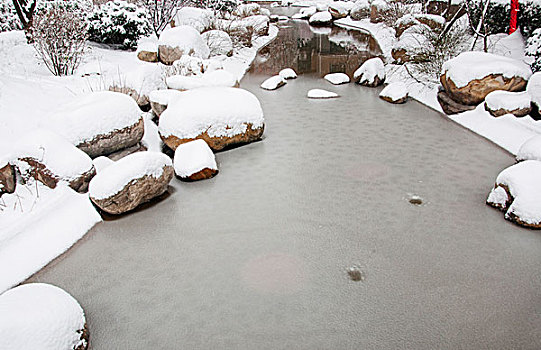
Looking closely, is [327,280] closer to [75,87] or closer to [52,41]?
[75,87]

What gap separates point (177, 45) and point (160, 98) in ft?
12.4

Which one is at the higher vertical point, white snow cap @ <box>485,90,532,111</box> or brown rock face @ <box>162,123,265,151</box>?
white snow cap @ <box>485,90,532,111</box>

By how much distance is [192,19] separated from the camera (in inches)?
539

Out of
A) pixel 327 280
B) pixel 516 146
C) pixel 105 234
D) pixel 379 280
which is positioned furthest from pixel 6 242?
pixel 516 146

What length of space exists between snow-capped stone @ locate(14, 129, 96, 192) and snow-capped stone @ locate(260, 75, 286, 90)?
19.8 ft

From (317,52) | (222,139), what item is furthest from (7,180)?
(317,52)

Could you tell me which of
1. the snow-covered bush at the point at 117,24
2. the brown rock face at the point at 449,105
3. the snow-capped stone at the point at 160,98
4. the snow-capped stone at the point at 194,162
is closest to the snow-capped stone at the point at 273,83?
the snow-capped stone at the point at 160,98

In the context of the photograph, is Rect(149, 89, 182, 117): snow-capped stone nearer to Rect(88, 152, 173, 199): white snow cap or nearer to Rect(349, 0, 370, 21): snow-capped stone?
Rect(88, 152, 173, 199): white snow cap

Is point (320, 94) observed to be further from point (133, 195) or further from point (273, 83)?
point (133, 195)

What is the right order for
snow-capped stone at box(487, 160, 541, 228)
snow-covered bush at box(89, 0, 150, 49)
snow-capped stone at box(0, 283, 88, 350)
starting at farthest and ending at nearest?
snow-covered bush at box(89, 0, 150, 49) < snow-capped stone at box(487, 160, 541, 228) < snow-capped stone at box(0, 283, 88, 350)

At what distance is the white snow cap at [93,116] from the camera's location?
17.8 ft

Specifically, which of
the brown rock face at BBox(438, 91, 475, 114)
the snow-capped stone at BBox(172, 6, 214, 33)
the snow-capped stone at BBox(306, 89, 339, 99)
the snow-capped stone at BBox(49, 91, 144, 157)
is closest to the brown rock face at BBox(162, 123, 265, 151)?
the snow-capped stone at BBox(49, 91, 144, 157)

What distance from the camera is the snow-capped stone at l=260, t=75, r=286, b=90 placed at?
10.3 meters

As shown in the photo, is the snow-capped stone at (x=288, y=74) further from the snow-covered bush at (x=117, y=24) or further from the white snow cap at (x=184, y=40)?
the snow-covered bush at (x=117, y=24)
